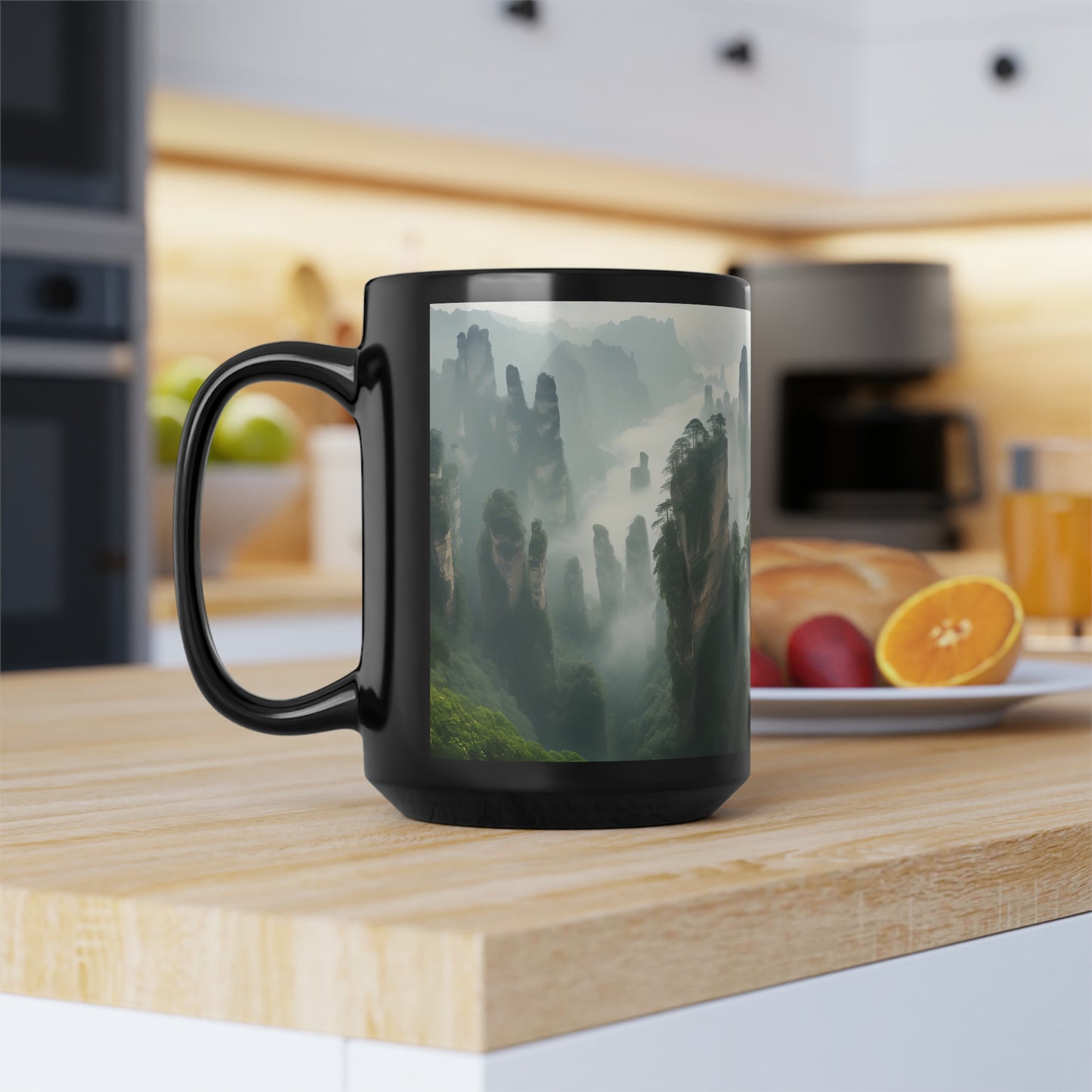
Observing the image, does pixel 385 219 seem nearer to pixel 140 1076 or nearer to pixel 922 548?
pixel 922 548

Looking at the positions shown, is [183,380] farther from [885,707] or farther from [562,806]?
[562,806]

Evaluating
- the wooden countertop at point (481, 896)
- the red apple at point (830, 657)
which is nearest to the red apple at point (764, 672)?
the red apple at point (830, 657)

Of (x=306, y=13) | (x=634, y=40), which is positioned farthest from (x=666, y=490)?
(x=634, y=40)

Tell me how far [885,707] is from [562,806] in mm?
291

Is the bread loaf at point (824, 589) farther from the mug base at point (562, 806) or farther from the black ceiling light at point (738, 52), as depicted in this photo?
the black ceiling light at point (738, 52)

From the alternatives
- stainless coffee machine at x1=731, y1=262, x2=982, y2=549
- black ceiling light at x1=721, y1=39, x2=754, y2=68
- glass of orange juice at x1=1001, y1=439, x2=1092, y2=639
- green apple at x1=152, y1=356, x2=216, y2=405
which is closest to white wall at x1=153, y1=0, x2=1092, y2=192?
black ceiling light at x1=721, y1=39, x2=754, y2=68

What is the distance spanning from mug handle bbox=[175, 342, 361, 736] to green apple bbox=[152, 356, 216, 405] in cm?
212

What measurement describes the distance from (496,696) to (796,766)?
208 mm

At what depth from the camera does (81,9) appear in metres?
2.26

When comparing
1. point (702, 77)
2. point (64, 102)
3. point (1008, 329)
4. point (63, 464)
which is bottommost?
point (63, 464)

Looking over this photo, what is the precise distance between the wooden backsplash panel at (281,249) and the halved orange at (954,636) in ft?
7.33

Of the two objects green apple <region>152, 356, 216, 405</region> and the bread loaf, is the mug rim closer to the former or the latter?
the bread loaf

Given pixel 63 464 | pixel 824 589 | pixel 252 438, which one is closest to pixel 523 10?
pixel 252 438

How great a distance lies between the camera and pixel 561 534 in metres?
0.46
